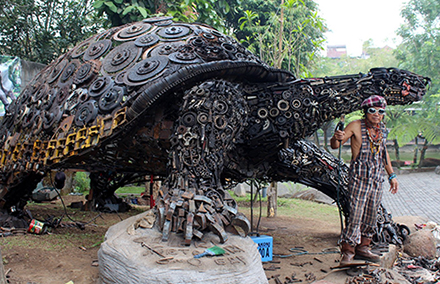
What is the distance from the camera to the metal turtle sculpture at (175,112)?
3.02 meters

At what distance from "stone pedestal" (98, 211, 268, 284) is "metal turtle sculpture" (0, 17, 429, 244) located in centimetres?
13

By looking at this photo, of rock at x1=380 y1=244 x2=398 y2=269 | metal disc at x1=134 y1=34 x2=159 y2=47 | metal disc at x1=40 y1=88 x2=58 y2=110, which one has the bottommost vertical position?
rock at x1=380 y1=244 x2=398 y2=269

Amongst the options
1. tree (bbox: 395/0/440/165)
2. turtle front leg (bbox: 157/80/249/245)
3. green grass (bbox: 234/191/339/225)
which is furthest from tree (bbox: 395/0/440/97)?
turtle front leg (bbox: 157/80/249/245)

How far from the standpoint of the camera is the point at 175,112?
3525 mm

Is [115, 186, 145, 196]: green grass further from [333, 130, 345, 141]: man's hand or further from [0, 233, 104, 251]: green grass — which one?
[333, 130, 345, 141]: man's hand

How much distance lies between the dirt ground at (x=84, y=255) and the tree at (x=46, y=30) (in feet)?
18.9

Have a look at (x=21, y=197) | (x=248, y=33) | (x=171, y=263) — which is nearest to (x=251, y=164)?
(x=171, y=263)

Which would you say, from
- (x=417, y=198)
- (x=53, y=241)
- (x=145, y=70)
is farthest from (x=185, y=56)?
(x=417, y=198)

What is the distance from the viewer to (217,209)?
2.85 metres

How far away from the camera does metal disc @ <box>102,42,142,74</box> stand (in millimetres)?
3654

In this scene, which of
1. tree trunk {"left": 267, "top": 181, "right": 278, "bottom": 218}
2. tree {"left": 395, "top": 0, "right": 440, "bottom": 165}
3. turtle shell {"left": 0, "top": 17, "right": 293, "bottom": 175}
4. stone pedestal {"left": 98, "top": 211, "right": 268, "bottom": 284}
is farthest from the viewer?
tree {"left": 395, "top": 0, "right": 440, "bottom": 165}

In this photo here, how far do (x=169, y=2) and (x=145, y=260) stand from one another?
19.4 feet

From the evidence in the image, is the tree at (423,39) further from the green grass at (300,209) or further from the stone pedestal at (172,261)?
the stone pedestal at (172,261)

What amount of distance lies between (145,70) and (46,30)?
7.91m
